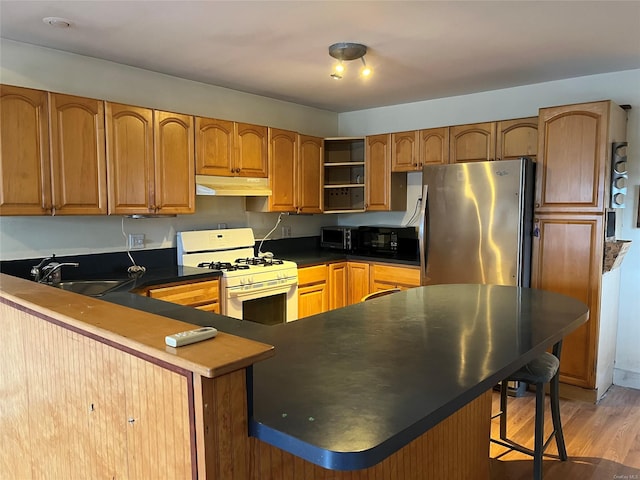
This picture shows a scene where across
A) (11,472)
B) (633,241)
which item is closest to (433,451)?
(11,472)

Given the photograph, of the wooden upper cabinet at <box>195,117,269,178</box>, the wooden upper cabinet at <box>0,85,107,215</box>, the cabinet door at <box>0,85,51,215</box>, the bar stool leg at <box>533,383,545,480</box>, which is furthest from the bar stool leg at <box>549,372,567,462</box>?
the cabinet door at <box>0,85,51,215</box>

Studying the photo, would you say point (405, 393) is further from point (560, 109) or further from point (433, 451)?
point (560, 109)

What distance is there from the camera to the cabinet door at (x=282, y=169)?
3998 millimetres

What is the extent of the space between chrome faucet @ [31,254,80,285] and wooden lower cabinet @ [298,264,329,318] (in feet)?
5.81

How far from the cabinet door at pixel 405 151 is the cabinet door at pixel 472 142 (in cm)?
33

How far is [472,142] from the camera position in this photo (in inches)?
154

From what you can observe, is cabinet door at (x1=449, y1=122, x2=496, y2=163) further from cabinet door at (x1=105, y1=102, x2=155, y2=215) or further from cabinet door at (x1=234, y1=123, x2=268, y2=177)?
cabinet door at (x1=105, y1=102, x2=155, y2=215)

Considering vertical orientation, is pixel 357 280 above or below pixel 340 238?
below

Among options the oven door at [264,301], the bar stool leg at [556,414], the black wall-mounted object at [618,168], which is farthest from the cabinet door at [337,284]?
the black wall-mounted object at [618,168]

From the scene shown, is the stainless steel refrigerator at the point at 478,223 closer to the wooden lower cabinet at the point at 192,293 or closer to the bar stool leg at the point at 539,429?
the bar stool leg at the point at 539,429

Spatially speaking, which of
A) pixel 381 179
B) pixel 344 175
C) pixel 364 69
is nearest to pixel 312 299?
pixel 381 179

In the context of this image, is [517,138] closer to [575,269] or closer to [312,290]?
[575,269]

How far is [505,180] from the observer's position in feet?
11.1

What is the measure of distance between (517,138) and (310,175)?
5.93ft
